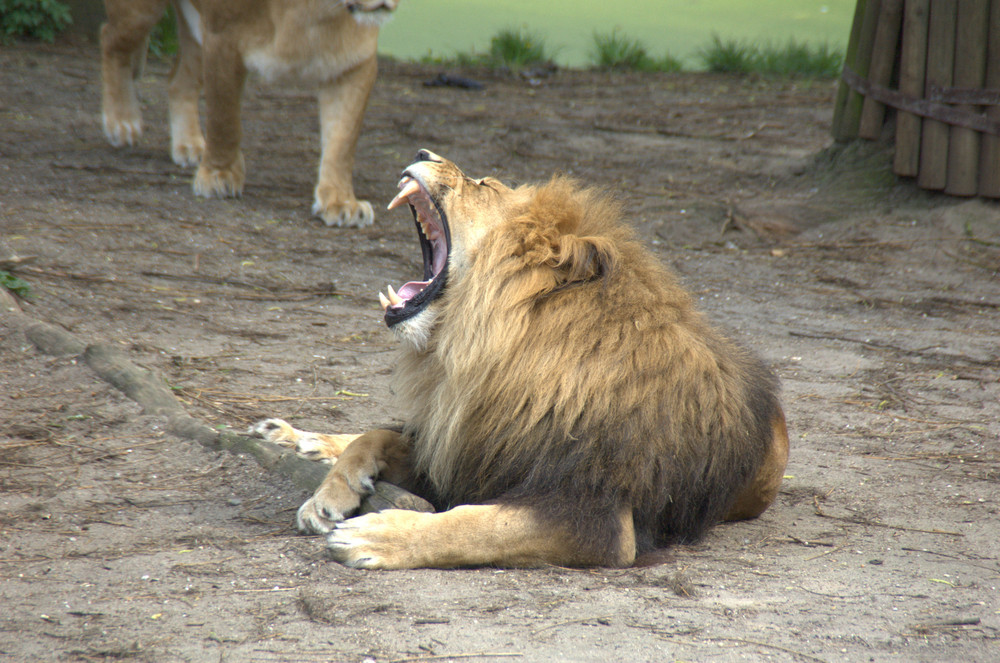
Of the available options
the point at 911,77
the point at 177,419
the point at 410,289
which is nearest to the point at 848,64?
the point at 911,77

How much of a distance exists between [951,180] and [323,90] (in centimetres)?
451

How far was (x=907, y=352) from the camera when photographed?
495 cm

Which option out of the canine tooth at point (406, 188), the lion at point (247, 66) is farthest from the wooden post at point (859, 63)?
the canine tooth at point (406, 188)

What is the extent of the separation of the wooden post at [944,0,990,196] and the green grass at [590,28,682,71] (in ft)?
25.3

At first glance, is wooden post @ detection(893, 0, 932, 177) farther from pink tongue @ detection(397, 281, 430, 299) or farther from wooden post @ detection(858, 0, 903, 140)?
pink tongue @ detection(397, 281, 430, 299)

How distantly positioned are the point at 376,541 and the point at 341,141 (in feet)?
13.5

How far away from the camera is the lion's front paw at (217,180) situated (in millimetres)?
6246

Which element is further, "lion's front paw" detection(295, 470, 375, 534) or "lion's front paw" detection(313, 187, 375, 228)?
"lion's front paw" detection(313, 187, 375, 228)

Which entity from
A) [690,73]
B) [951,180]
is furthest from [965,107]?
[690,73]

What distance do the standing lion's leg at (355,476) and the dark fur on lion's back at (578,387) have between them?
0.73 feet

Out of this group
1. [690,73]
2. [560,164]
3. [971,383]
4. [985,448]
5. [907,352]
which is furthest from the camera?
[690,73]

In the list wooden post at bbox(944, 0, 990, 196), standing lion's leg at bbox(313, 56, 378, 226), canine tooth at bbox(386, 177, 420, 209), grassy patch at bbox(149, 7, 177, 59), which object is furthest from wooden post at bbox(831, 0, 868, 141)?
grassy patch at bbox(149, 7, 177, 59)

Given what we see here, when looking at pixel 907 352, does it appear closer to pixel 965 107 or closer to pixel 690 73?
pixel 965 107

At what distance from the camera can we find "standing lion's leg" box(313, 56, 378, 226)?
5.92 m
